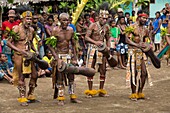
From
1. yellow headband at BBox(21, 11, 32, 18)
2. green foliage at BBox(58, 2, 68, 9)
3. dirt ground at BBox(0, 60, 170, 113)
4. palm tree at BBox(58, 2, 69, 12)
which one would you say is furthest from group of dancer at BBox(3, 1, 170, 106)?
green foliage at BBox(58, 2, 68, 9)

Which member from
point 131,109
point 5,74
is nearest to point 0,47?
point 5,74

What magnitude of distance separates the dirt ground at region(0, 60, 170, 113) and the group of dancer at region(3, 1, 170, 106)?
0.76ft

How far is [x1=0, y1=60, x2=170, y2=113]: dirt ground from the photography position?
8086 mm

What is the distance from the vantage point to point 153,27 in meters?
18.6

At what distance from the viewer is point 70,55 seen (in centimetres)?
874

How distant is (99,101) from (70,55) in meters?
1.12

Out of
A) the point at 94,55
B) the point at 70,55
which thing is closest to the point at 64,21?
the point at 70,55

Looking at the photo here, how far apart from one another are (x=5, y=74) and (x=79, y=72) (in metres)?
3.69

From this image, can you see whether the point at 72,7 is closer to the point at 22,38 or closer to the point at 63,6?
the point at 63,6

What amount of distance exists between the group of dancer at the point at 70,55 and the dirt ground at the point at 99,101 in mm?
230

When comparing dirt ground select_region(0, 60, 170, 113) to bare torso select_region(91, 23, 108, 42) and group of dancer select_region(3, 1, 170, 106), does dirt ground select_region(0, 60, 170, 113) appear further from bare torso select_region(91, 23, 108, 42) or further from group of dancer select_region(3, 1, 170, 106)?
bare torso select_region(91, 23, 108, 42)

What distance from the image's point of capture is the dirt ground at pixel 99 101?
809cm

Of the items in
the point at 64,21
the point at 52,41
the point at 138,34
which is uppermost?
the point at 64,21

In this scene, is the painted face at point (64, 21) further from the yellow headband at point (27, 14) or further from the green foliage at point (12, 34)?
the green foliage at point (12, 34)
